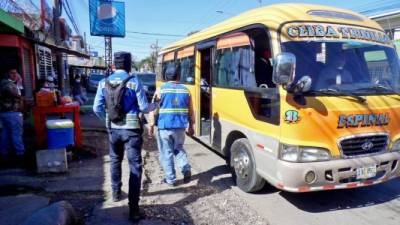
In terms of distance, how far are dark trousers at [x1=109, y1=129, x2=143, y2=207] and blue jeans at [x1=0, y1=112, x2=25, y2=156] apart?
334 centimetres

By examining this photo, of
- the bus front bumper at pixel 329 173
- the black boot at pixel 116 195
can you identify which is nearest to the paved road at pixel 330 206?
the bus front bumper at pixel 329 173

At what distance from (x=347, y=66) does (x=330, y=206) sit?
77.8 inches

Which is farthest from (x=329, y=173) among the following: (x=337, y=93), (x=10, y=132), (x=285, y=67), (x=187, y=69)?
(x=10, y=132)

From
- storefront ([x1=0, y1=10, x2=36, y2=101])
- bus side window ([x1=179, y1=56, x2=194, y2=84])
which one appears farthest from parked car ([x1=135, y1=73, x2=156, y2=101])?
bus side window ([x1=179, y1=56, x2=194, y2=84])

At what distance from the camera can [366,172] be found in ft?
13.9

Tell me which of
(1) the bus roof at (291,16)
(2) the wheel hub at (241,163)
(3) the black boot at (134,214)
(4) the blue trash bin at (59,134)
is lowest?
(3) the black boot at (134,214)

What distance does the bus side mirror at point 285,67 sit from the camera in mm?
3775

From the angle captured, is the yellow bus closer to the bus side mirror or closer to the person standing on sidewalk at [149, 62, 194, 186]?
the bus side mirror

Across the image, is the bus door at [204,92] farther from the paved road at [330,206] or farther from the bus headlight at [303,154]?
the bus headlight at [303,154]

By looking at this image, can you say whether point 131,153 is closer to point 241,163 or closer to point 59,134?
point 241,163

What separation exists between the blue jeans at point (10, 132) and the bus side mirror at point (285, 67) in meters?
5.39

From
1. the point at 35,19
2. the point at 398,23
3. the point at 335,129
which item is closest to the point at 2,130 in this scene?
the point at 335,129

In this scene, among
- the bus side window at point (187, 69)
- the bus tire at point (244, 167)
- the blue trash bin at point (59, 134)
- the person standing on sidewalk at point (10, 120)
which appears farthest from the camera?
the bus side window at point (187, 69)

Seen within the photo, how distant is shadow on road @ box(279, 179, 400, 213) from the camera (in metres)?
4.71
